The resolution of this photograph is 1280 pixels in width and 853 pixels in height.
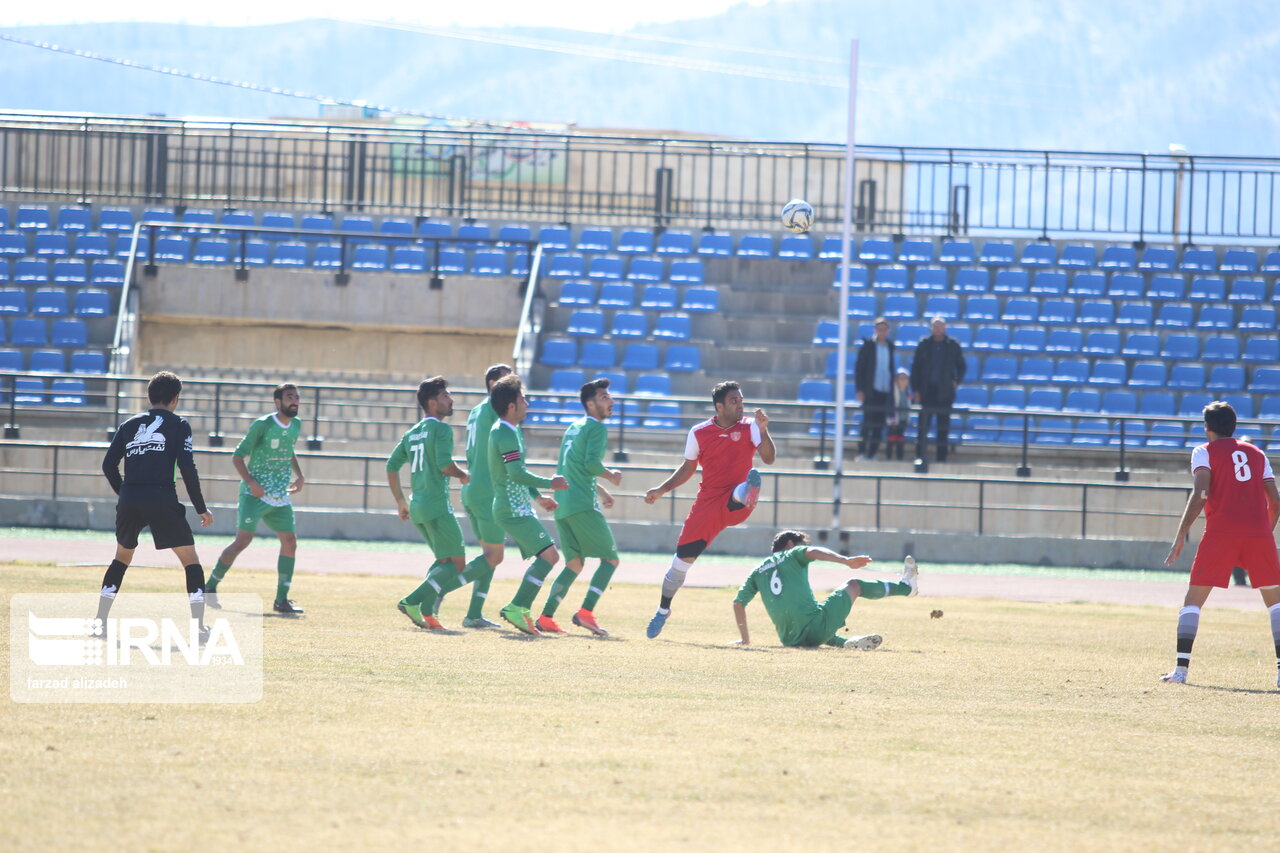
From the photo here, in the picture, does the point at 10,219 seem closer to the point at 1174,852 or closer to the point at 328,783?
the point at 328,783

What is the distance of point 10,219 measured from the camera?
2655cm

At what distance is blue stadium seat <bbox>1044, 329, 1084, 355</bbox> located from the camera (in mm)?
23141

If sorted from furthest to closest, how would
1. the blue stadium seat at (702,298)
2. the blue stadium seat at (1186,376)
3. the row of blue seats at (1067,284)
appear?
1. the blue stadium seat at (702,298)
2. the row of blue seats at (1067,284)
3. the blue stadium seat at (1186,376)

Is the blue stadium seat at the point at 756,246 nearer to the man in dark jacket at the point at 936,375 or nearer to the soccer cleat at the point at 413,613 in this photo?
the man in dark jacket at the point at 936,375

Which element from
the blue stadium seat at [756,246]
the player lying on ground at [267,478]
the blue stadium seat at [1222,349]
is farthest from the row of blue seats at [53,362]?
the blue stadium seat at [1222,349]

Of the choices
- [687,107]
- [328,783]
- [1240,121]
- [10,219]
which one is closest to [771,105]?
[687,107]

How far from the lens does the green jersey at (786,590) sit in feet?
34.9

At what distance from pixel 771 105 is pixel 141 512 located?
302 ft

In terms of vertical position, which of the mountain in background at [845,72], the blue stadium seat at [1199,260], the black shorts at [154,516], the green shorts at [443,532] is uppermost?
the mountain in background at [845,72]

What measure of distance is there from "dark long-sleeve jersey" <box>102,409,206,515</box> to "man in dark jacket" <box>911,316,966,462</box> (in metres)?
12.8

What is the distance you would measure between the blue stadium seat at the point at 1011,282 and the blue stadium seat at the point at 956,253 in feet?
2.72

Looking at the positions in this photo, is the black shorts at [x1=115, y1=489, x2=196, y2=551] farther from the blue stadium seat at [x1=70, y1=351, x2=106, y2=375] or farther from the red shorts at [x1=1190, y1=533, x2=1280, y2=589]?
the blue stadium seat at [x1=70, y1=351, x2=106, y2=375]

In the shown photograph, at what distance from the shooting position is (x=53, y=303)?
24344mm

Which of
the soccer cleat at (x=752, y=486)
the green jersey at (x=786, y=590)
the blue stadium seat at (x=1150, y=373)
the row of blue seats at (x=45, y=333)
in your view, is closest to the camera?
the green jersey at (x=786, y=590)
